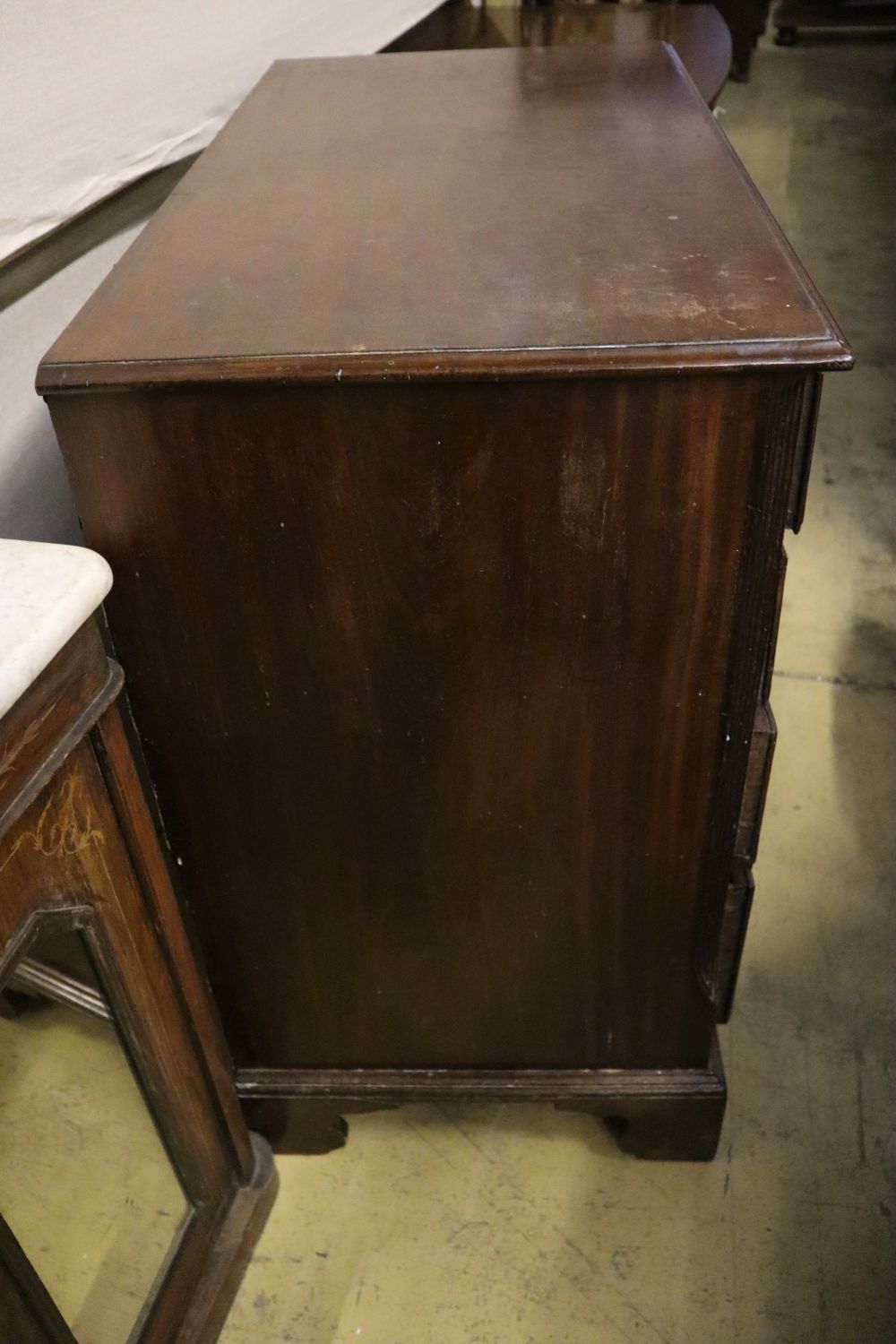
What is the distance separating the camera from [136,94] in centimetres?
94

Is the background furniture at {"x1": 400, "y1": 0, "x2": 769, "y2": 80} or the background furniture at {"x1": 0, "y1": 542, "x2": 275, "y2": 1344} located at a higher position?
the background furniture at {"x1": 400, "y1": 0, "x2": 769, "y2": 80}

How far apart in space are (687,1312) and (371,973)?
0.42 metres

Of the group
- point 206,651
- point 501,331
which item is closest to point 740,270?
point 501,331

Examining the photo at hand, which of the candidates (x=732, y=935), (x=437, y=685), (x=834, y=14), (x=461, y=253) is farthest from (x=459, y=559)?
(x=834, y=14)

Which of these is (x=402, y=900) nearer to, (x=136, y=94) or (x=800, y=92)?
(x=136, y=94)

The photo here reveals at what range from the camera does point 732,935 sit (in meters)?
0.90

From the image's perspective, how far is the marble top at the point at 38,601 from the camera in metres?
0.51

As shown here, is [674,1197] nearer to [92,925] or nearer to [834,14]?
[92,925]

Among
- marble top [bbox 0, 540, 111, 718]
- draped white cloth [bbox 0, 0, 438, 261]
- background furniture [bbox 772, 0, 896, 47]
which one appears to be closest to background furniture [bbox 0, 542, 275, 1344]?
marble top [bbox 0, 540, 111, 718]

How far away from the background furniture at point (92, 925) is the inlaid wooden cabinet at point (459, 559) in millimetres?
89

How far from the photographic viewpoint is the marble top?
0.51 m

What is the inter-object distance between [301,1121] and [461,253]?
0.79 metres

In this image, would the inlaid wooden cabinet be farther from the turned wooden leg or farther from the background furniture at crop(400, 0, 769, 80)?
A: the background furniture at crop(400, 0, 769, 80)

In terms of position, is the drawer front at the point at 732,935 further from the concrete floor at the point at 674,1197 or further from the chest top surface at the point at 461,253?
the chest top surface at the point at 461,253
